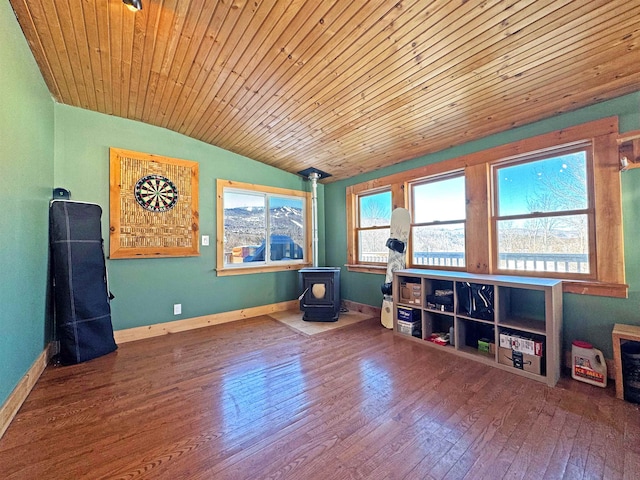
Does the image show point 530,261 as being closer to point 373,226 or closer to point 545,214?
point 545,214

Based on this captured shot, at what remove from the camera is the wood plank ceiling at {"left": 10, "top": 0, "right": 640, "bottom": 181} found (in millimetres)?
1735

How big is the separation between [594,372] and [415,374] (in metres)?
1.37

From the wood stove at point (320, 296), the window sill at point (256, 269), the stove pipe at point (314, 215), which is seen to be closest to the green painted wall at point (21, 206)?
the window sill at point (256, 269)

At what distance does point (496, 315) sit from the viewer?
2445mm

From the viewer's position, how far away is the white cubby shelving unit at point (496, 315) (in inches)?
85.2

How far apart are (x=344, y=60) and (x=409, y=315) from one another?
108 inches

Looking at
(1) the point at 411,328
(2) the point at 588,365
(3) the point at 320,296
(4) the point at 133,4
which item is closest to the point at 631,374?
(2) the point at 588,365

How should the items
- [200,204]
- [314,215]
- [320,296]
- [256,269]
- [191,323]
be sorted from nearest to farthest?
[191,323] → [200,204] → [320,296] → [256,269] → [314,215]

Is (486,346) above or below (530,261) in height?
below

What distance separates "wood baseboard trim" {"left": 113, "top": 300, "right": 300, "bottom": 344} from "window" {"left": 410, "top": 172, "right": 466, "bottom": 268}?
2426mm

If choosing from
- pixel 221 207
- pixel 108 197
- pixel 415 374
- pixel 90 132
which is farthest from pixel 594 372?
pixel 90 132

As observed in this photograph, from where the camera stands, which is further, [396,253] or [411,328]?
[396,253]

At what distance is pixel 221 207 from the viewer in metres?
3.92

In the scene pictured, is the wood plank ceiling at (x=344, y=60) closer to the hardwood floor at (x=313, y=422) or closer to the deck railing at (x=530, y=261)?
the deck railing at (x=530, y=261)
